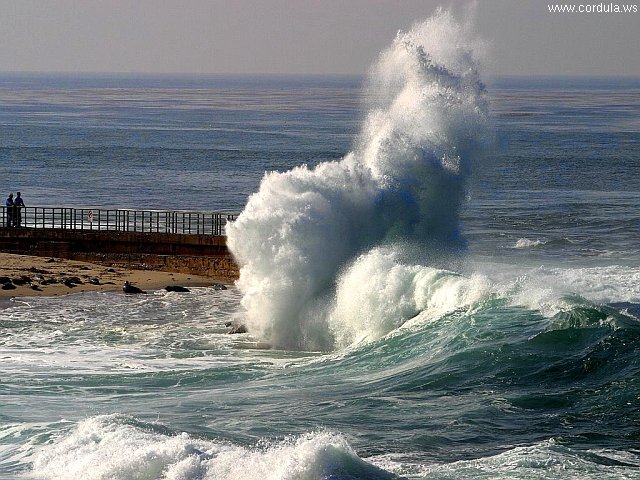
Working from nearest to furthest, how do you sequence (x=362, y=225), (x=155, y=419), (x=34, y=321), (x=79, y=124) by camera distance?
(x=155, y=419)
(x=34, y=321)
(x=362, y=225)
(x=79, y=124)

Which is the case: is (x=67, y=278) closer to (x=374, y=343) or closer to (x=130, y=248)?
(x=130, y=248)

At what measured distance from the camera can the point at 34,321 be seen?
23188 millimetres

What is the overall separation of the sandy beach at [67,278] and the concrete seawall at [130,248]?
0.53 metres

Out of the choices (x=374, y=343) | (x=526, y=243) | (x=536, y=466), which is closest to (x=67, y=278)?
(x=374, y=343)

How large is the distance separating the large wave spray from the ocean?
0.16 ft

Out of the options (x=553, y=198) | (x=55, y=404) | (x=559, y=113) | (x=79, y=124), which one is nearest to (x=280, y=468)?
(x=55, y=404)

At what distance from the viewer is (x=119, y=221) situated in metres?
33.3

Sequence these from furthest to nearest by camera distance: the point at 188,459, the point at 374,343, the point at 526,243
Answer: the point at 526,243 → the point at 374,343 → the point at 188,459

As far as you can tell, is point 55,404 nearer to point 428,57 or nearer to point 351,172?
point 351,172

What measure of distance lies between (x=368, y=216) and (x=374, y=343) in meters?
6.54

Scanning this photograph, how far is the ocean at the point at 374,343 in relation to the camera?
44.0 feet

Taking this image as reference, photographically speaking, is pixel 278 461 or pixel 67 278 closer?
pixel 278 461

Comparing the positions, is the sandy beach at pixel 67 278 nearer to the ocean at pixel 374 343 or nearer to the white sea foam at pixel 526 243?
the ocean at pixel 374 343

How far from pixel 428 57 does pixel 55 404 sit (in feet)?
54.8
